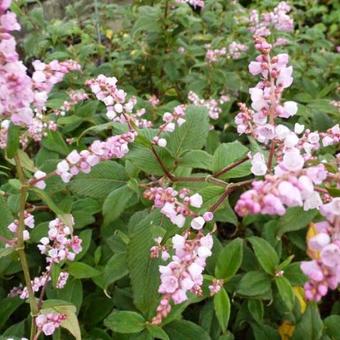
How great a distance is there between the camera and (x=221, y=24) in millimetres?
2561

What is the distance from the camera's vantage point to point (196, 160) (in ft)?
3.68

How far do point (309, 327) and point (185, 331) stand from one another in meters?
0.29

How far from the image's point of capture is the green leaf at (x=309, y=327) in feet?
3.96

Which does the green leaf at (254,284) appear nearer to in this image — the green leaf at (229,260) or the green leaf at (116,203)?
the green leaf at (229,260)

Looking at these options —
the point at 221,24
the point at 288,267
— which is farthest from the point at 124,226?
the point at 221,24

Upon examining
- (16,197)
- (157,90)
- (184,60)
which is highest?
(16,197)

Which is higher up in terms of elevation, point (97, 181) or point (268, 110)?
point (268, 110)

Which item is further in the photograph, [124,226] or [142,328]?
[124,226]

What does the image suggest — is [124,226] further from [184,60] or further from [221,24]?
[221,24]

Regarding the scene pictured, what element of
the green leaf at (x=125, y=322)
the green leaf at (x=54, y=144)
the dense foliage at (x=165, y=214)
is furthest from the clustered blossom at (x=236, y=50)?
the green leaf at (x=125, y=322)

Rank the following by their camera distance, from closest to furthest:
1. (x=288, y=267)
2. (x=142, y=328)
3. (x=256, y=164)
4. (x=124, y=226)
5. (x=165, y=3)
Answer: (x=256, y=164)
(x=142, y=328)
(x=288, y=267)
(x=124, y=226)
(x=165, y=3)

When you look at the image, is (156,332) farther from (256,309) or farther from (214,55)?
(214,55)

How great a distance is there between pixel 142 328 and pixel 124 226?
1.00ft

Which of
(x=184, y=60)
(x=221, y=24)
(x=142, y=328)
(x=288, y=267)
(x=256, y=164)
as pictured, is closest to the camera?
(x=256, y=164)
